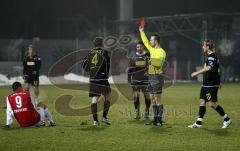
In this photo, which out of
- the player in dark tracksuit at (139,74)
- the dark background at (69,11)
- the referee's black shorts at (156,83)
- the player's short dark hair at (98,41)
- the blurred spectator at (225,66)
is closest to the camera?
the player's short dark hair at (98,41)

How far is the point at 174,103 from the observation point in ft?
79.0

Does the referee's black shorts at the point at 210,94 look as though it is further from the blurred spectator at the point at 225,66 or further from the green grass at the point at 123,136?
the blurred spectator at the point at 225,66

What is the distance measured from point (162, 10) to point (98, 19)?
299 inches

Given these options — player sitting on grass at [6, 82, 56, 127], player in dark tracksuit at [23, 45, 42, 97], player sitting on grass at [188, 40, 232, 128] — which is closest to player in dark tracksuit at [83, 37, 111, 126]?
player sitting on grass at [6, 82, 56, 127]

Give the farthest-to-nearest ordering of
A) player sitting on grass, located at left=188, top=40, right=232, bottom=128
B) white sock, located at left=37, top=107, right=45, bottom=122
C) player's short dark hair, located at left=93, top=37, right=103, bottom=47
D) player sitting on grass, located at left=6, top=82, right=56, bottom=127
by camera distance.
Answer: player's short dark hair, located at left=93, top=37, right=103, bottom=47
white sock, located at left=37, top=107, right=45, bottom=122
player sitting on grass, located at left=188, top=40, right=232, bottom=128
player sitting on grass, located at left=6, top=82, right=56, bottom=127

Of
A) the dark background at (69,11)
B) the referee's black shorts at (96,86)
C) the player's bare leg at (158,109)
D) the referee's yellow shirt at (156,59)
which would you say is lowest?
the player's bare leg at (158,109)

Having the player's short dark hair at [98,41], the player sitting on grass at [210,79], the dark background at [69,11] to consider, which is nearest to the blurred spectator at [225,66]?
the dark background at [69,11]

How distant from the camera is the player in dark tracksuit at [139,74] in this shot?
689 inches

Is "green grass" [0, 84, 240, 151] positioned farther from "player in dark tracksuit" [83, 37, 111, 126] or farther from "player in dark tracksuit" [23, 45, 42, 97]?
"player in dark tracksuit" [23, 45, 42, 97]

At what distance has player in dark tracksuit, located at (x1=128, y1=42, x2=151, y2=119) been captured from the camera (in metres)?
17.5

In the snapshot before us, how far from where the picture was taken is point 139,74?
17.8m

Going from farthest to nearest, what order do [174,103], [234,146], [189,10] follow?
[189,10], [174,103], [234,146]

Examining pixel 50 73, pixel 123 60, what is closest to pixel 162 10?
pixel 123 60

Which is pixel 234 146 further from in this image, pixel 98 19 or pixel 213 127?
pixel 98 19
